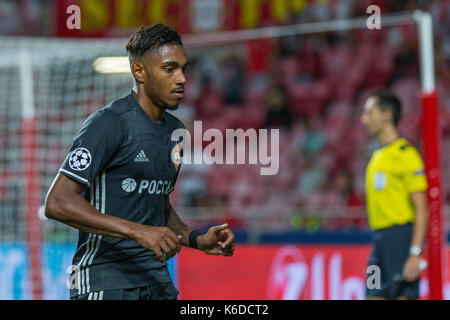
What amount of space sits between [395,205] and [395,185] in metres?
0.15

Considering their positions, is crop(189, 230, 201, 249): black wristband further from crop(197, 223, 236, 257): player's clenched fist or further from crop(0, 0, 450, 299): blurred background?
crop(0, 0, 450, 299): blurred background

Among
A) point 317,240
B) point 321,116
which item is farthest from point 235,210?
point 317,240

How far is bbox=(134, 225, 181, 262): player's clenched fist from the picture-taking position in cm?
273

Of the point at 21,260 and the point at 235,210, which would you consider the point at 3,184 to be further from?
the point at 235,210

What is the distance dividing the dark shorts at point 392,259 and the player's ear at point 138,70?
9.67ft

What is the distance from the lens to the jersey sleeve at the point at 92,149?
9.63 ft

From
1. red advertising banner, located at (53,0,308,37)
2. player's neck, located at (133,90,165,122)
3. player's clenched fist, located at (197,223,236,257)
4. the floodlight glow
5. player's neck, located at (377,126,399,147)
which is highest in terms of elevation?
red advertising banner, located at (53,0,308,37)

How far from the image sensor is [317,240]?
27.1ft

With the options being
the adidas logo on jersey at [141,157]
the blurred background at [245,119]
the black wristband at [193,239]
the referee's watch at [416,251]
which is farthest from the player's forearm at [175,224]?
the blurred background at [245,119]

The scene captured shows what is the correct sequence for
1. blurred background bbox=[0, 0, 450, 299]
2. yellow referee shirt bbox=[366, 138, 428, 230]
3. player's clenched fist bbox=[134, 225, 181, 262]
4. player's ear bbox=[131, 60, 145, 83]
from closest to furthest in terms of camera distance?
player's clenched fist bbox=[134, 225, 181, 262] < player's ear bbox=[131, 60, 145, 83] < yellow referee shirt bbox=[366, 138, 428, 230] < blurred background bbox=[0, 0, 450, 299]

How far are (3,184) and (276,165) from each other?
4968 mm

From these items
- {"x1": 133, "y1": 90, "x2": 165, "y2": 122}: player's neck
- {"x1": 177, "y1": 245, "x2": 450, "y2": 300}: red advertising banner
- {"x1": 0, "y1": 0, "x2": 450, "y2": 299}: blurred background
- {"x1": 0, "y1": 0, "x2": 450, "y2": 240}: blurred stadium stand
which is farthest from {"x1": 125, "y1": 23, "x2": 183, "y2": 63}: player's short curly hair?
{"x1": 0, "y1": 0, "x2": 450, "y2": 240}: blurred stadium stand

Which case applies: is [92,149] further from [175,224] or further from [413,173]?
[413,173]

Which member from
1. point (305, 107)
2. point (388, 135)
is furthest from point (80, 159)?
point (305, 107)
